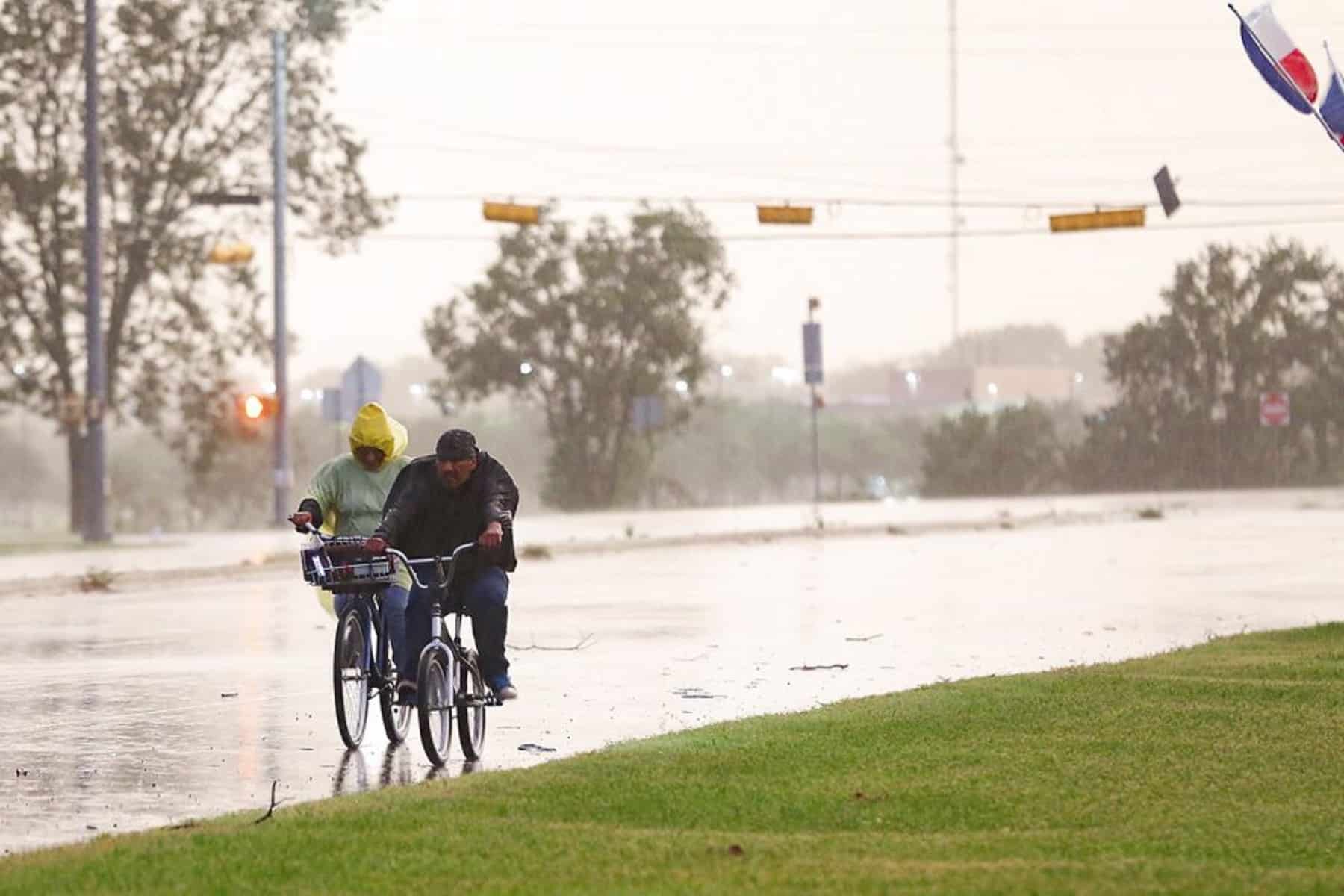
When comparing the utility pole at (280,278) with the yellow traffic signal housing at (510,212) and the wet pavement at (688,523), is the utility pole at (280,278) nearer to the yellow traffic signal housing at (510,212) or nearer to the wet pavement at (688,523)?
the wet pavement at (688,523)

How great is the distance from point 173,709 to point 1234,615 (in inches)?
436

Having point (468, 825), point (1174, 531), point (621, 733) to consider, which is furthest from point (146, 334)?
point (468, 825)

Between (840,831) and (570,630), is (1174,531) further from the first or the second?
(840,831)

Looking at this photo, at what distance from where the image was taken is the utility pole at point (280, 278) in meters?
52.2

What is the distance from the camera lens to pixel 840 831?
1025cm

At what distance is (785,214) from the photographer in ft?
148

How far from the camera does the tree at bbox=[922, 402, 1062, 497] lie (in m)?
82.8

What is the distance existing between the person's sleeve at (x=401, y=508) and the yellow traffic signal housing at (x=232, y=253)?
1308 inches

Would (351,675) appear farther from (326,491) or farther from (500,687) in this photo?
(326,491)

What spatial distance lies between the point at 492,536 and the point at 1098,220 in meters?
35.3

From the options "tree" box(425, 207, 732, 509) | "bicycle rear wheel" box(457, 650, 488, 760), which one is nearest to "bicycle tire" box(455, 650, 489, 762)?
"bicycle rear wheel" box(457, 650, 488, 760)

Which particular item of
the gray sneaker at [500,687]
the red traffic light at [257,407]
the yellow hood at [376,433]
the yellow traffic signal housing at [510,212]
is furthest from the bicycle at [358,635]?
the red traffic light at [257,407]

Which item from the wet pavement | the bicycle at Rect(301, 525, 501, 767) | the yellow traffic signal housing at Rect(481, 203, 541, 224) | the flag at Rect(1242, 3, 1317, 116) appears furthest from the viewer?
the yellow traffic signal housing at Rect(481, 203, 541, 224)

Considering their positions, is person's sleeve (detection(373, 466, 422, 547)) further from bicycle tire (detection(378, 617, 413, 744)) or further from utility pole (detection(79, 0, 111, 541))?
utility pole (detection(79, 0, 111, 541))
